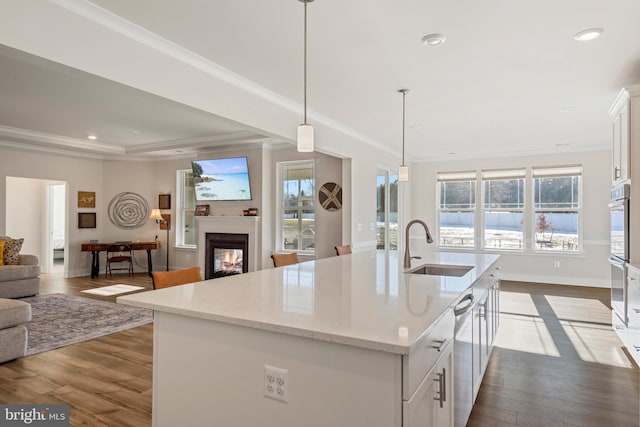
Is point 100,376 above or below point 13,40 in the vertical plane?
below

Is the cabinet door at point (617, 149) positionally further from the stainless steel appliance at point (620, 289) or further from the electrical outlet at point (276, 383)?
the electrical outlet at point (276, 383)

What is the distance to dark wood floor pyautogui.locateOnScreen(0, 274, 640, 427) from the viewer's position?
8.00 ft

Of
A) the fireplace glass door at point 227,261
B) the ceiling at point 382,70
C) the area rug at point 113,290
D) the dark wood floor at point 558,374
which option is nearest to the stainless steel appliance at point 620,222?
the dark wood floor at point 558,374

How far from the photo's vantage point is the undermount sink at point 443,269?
9.27 feet

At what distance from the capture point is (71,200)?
7.72 m

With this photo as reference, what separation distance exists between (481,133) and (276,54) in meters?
4.15

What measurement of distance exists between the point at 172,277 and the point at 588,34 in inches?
131

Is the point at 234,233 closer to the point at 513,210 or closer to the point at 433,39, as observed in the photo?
the point at 433,39

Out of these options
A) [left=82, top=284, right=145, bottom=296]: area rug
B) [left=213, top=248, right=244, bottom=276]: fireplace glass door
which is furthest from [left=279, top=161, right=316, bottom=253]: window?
[left=82, top=284, right=145, bottom=296]: area rug

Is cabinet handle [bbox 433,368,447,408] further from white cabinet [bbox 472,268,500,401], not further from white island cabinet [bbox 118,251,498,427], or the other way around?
white cabinet [bbox 472,268,500,401]

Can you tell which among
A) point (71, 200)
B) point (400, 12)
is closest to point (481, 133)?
point (400, 12)

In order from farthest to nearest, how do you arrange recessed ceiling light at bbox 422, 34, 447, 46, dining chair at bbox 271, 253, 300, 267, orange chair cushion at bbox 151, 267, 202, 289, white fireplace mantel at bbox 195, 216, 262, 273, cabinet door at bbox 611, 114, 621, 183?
white fireplace mantel at bbox 195, 216, 262, 273 < cabinet door at bbox 611, 114, 621, 183 < dining chair at bbox 271, 253, 300, 267 < recessed ceiling light at bbox 422, 34, 447, 46 < orange chair cushion at bbox 151, 267, 202, 289

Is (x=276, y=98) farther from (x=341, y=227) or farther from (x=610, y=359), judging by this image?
(x=610, y=359)

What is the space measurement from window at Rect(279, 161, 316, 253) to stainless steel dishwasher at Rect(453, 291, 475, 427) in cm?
465
